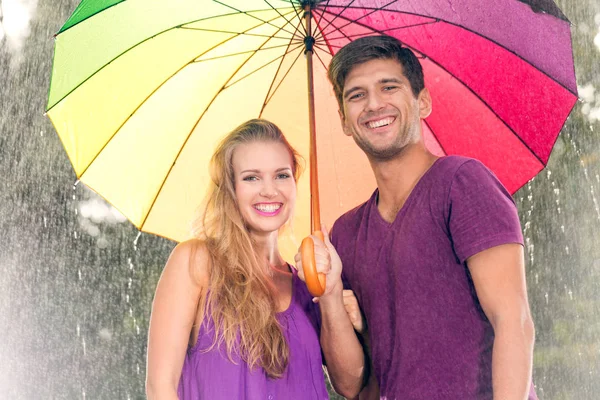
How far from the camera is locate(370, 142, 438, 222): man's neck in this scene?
9.92 feet

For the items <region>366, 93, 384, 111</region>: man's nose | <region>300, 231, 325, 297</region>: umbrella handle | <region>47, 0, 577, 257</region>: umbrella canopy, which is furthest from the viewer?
<region>47, 0, 577, 257</region>: umbrella canopy

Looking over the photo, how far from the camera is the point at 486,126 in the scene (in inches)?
132

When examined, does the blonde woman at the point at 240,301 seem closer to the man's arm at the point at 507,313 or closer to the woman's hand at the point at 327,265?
the woman's hand at the point at 327,265

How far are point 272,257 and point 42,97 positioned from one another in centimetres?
874

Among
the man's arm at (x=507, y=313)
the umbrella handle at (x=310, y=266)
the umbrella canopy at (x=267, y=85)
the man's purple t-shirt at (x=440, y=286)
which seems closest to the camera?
the man's arm at (x=507, y=313)

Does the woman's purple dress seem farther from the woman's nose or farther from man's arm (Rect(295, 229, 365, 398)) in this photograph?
the woman's nose

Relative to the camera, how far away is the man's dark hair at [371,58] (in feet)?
10.2

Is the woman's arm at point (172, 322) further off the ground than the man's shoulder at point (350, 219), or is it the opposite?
the man's shoulder at point (350, 219)

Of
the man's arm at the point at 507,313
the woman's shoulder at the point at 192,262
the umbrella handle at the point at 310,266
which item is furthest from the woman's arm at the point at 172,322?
the man's arm at the point at 507,313

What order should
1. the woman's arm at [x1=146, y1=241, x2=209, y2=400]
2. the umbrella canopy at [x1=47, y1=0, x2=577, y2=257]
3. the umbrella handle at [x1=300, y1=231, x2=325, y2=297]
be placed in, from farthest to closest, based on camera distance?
the umbrella canopy at [x1=47, y1=0, x2=577, y2=257] < the woman's arm at [x1=146, y1=241, x2=209, y2=400] < the umbrella handle at [x1=300, y1=231, x2=325, y2=297]

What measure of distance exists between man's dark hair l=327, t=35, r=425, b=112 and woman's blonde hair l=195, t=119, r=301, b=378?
0.31 metres

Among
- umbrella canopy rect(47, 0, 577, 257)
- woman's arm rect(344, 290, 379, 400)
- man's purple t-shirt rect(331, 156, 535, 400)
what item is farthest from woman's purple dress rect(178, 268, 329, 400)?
umbrella canopy rect(47, 0, 577, 257)

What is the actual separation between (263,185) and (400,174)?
501mm

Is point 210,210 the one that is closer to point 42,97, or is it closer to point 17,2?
point 42,97
